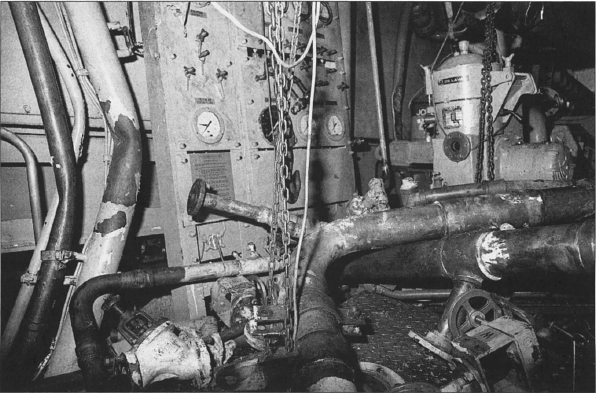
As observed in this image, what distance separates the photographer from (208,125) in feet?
11.7

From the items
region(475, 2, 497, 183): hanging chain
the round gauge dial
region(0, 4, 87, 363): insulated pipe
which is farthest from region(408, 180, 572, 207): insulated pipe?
region(0, 4, 87, 363): insulated pipe

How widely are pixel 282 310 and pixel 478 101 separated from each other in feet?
12.3

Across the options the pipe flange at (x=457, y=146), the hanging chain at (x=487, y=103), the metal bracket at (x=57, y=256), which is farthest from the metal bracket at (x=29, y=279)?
the pipe flange at (x=457, y=146)

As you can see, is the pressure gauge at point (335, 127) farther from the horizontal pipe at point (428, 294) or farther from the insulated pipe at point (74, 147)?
the insulated pipe at point (74, 147)

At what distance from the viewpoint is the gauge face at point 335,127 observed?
183 inches

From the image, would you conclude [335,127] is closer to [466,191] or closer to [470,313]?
[466,191]

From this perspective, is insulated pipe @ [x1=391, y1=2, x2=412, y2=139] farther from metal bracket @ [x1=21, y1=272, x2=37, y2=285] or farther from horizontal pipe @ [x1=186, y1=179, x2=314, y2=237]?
metal bracket @ [x1=21, y1=272, x2=37, y2=285]

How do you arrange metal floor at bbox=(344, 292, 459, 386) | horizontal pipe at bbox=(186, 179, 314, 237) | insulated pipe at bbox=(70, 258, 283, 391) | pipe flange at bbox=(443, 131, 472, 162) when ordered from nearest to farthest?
1. insulated pipe at bbox=(70, 258, 283, 391)
2. metal floor at bbox=(344, 292, 459, 386)
3. horizontal pipe at bbox=(186, 179, 314, 237)
4. pipe flange at bbox=(443, 131, 472, 162)

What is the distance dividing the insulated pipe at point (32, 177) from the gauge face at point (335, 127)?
3.15 m

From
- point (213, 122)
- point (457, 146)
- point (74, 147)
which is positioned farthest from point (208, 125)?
point (457, 146)

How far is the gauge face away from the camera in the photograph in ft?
15.2

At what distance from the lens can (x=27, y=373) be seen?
2840 mm

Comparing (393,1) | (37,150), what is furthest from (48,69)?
(393,1)

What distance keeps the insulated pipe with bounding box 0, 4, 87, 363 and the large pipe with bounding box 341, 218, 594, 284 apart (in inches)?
112
